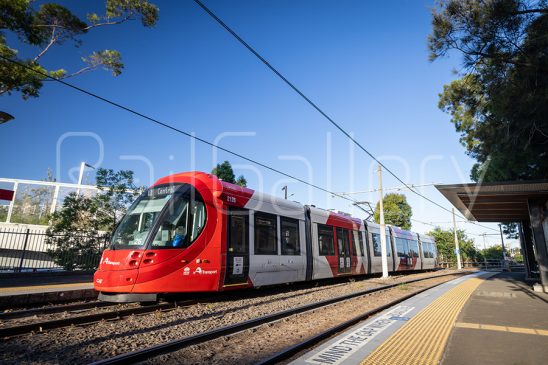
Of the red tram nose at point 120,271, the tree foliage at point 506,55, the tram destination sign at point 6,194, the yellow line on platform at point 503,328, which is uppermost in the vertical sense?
the tree foliage at point 506,55

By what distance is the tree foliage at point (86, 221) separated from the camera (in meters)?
15.7

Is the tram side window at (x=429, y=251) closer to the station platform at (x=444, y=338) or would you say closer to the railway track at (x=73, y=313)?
the station platform at (x=444, y=338)

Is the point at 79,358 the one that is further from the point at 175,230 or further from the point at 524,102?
the point at 524,102

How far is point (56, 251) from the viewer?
15523 mm

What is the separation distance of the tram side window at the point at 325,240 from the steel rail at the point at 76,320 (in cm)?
665

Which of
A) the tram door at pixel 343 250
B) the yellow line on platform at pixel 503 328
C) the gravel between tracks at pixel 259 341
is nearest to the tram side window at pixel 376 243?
→ the tram door at pixel 343 250

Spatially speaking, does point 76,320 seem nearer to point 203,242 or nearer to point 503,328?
point 203,242

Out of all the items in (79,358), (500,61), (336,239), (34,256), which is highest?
(500,61)

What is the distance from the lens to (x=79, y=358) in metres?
4.23

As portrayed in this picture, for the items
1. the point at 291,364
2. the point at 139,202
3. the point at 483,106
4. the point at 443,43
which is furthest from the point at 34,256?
the point at 483,106

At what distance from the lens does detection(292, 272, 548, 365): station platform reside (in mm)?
4309

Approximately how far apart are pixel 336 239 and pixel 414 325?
320 inches

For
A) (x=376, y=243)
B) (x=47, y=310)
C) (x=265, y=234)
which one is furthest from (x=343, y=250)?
(x=47, y=310)

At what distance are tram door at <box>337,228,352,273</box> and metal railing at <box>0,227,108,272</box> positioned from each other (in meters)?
12.1
